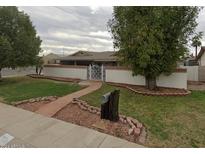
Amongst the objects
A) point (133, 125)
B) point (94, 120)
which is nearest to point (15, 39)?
point (94, 120)

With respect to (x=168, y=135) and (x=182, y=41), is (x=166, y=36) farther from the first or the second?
(x=168, y=135)

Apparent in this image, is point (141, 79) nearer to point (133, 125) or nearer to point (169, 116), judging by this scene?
point (169, 116)

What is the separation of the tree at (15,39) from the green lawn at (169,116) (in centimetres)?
787

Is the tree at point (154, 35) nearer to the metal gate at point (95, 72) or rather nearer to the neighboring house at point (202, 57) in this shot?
the metal gate at point (95, 72)

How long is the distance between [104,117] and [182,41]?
675cm

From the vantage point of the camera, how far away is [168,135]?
4.83 metres

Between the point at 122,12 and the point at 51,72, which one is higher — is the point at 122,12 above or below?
above

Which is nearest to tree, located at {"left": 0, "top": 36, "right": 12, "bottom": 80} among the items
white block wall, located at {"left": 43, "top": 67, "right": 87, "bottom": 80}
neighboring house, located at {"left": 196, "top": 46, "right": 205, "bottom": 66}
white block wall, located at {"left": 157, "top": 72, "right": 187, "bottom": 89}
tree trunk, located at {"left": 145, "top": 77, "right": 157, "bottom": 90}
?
white block wall, located at {"left": 43, "top": 67, "right": 87, "bottom": 80}

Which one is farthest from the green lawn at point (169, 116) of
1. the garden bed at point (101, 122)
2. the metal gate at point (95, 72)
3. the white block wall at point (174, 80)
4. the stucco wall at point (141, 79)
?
the metal gate at point (95, 72)

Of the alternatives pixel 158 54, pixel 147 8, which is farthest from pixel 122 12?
pixel 158 54

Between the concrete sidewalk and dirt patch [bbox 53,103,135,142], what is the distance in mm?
230

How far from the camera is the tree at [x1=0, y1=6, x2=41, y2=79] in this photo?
13.4m

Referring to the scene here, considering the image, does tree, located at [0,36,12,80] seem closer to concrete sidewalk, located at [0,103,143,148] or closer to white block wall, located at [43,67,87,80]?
white block wall, located at [43,67,87,80]

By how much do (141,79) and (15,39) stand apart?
31.8 ft
